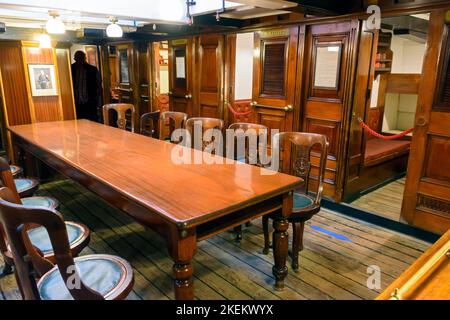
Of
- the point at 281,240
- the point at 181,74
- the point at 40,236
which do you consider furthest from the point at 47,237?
the point at 181,74

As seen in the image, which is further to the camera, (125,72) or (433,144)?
(125,72)

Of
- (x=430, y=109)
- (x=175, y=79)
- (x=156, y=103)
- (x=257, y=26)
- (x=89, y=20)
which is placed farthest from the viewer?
(x=156, y=103)

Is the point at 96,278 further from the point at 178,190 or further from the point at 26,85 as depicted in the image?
the point at 26,85

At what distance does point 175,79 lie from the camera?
5.40 m

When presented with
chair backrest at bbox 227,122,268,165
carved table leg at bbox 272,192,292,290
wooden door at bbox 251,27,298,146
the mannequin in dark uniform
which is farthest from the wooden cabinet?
the mannequin in dark uniform

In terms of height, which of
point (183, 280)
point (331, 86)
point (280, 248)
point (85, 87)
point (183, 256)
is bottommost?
point (280, 248)

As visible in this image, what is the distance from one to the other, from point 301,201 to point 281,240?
49 cm

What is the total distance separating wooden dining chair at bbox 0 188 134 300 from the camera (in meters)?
1.10

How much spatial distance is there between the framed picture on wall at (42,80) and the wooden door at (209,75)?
84.8 inches

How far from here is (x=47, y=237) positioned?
183 cm

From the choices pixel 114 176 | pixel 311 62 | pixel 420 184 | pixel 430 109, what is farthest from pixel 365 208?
pixel 114 176

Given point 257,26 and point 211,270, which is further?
point 257,26
